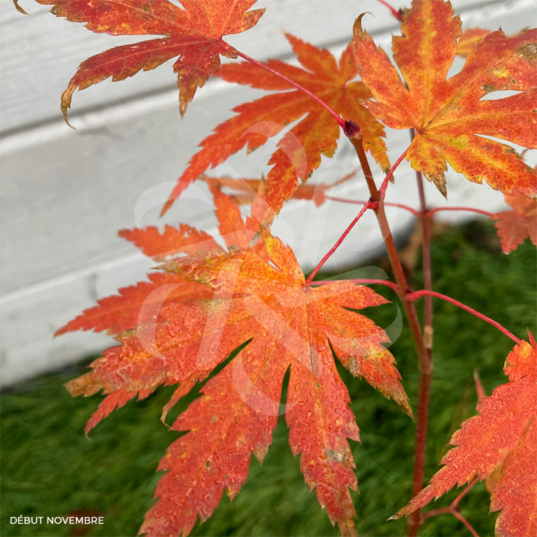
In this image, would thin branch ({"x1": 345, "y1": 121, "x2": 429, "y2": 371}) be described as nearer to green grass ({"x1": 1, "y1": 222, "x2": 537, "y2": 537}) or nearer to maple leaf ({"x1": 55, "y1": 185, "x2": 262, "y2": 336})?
maple leaf ({"x1": 55, "y1": 185, "x2": 262, "y2": 336})

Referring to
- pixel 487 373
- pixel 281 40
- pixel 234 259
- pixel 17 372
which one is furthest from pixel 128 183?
pixel 487 373

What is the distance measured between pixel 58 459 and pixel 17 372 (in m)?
0.29

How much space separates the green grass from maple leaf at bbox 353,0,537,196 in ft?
1.98

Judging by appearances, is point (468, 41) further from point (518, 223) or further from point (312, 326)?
point (312, 326)

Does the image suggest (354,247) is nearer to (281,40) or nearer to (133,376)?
(281,40)

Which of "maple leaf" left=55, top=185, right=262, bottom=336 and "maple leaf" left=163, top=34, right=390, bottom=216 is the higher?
"maple leaf" left=163, top=34, right=390, bottom=216

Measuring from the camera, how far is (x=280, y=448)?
84 centimetres

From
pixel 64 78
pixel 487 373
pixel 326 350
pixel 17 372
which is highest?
pixel 64 78

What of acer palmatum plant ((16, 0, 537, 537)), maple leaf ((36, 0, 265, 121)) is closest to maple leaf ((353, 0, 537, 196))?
acer palmatum plant ((16, 0, 537, 537))

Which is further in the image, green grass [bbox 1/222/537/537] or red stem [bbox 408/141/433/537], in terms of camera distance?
green grass [bbox 1/222/537/537]

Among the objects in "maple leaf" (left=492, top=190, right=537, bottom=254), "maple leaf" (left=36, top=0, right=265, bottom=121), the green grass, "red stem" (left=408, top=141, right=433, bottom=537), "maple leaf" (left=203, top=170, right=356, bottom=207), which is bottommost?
the green grass

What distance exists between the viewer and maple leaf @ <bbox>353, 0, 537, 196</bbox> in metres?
0.33

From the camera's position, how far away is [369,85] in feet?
1.17

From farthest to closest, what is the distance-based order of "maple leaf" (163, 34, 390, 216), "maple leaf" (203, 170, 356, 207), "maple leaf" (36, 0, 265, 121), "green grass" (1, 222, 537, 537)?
1. "green grass" (1, 222, 537, 537)
2. "maple leaf" (203, 170, 356, 207)
3. "maple leaf" (163, 34, 390, 216)
4. "maple leaf" (36, 0, 265, 121)
